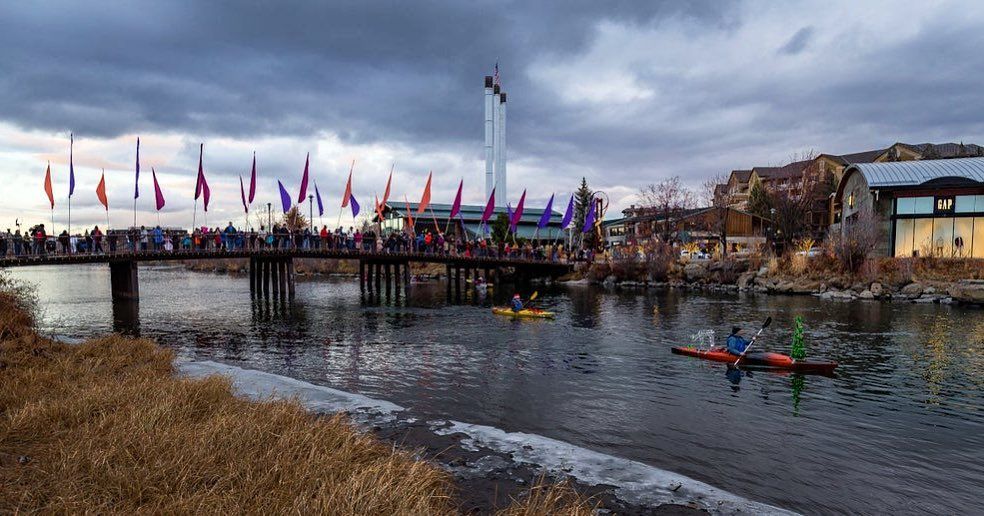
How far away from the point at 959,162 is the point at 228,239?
63.5m

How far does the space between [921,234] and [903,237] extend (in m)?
1.28

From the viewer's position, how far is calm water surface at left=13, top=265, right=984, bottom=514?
38.1ft

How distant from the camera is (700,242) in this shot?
253 feet

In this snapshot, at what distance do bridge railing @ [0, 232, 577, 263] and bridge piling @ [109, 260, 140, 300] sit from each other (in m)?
2.47

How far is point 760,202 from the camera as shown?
77625mm

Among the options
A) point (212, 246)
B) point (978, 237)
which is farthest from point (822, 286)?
point (212, 246)

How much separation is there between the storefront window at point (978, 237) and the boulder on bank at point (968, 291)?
348 inches

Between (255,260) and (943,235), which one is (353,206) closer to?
(255,260)

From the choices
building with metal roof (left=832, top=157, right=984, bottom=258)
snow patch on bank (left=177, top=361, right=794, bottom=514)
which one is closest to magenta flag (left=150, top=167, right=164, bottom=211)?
snow patch on bank (left=177, top=361, right=794, bottom=514)

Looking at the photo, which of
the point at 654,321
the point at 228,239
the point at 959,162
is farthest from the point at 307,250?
the point at 959,162

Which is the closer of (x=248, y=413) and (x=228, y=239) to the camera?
(x=248, y=413)

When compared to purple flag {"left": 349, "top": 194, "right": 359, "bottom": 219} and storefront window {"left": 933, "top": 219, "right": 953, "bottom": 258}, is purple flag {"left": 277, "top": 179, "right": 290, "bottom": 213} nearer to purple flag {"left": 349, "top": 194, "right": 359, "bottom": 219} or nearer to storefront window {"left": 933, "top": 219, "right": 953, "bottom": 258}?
purple flag {"left": 349, "top": 194, "right": 359, "bottom": 219}

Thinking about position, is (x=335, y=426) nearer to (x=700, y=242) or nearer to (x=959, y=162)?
(x=959, y=162)

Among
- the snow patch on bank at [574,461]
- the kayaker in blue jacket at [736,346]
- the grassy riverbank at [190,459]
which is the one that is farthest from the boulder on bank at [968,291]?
the grassy riverbank at [190,459]
